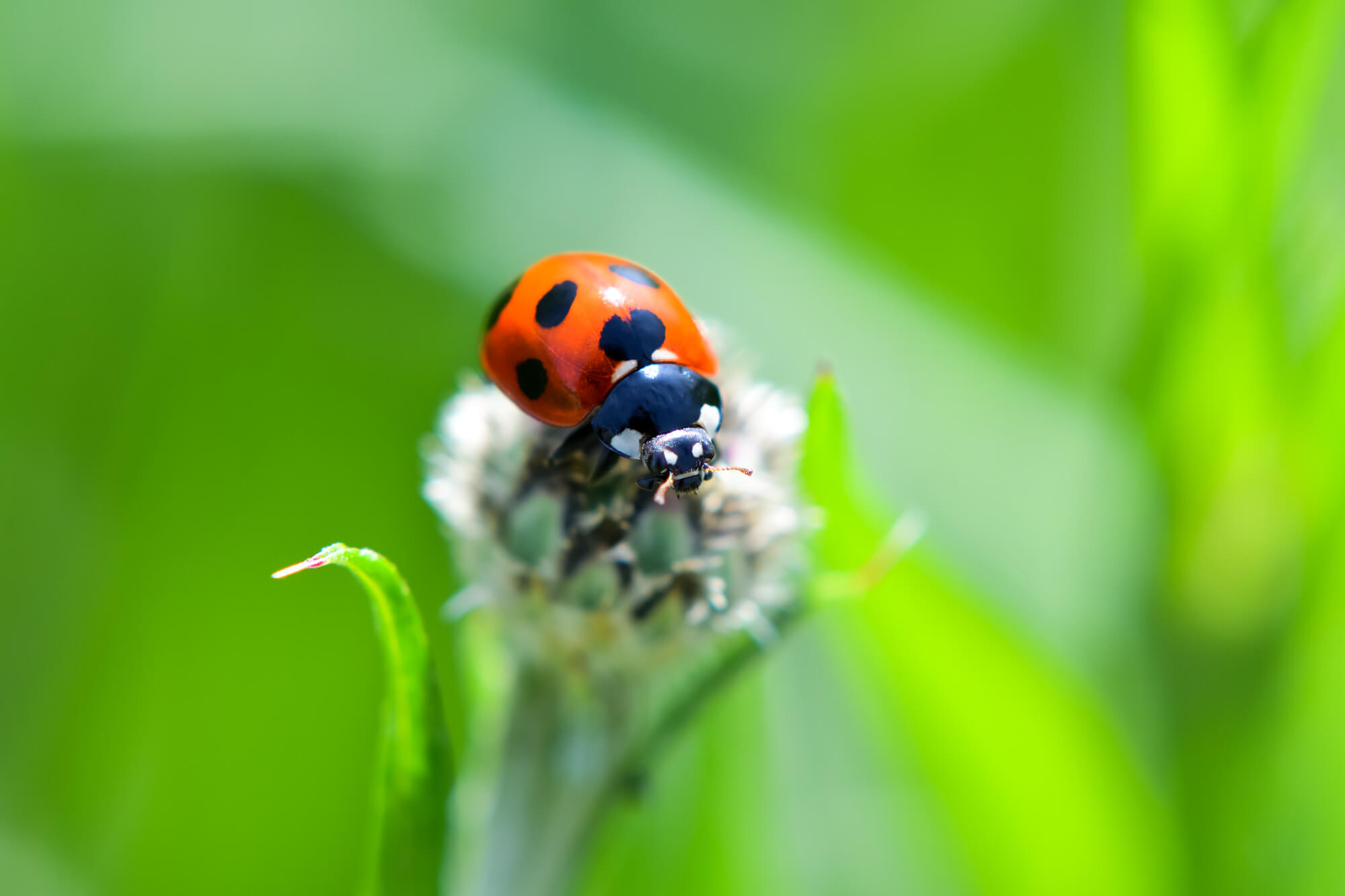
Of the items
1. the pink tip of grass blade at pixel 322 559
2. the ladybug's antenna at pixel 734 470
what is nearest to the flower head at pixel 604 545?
the ladybug's antenna at pixel 734 470

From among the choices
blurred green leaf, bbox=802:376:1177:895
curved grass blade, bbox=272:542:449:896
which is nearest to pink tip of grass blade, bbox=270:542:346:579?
Answer: curved grass blade, bbox=272:542:449:896

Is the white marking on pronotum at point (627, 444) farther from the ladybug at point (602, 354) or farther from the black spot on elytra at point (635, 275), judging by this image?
the black spot on elytra at point (635, 275)

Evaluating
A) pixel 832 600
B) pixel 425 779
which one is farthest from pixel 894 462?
pixel 425 779

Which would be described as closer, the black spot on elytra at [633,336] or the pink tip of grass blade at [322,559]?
the pink tip of grass blade at [322,559]

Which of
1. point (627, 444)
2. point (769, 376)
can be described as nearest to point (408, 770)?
point (627, 444)

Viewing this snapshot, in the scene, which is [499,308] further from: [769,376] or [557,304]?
[769,376]
